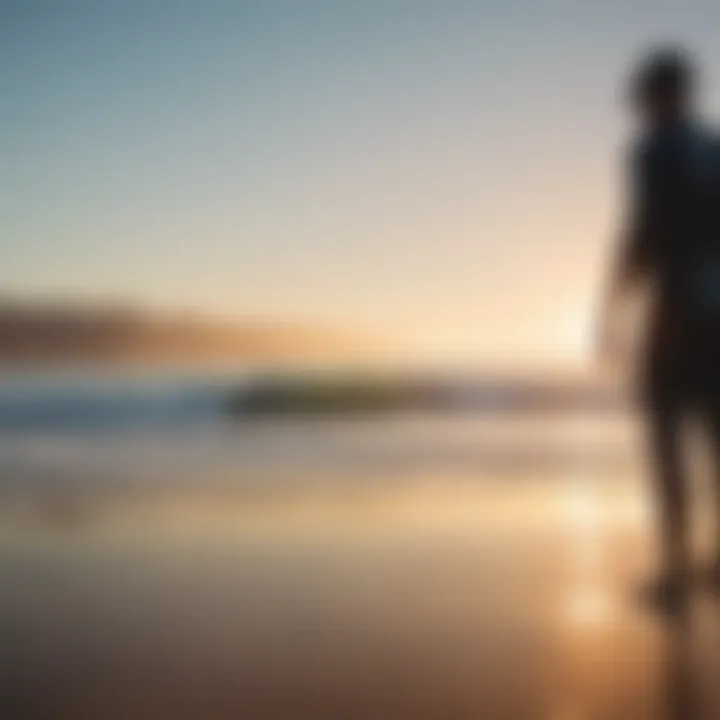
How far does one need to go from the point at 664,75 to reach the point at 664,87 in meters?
0.02

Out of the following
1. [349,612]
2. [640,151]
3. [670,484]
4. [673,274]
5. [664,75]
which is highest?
[664,75]

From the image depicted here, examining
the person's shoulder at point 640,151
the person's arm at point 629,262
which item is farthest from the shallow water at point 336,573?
the person's shoulder at point 640,151

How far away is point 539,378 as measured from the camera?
1155 mm

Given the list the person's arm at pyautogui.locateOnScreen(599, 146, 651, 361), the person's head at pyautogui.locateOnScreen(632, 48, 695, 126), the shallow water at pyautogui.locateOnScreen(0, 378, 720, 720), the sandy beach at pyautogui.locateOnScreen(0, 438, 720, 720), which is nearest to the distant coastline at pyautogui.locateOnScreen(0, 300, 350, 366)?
the shallow water at pyautogui.locateOnScreen(0, 378, 720, 720)

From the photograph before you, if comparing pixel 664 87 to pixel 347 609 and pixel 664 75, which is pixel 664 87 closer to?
pixel 664 75

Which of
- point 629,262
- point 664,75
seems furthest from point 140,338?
point 664,75

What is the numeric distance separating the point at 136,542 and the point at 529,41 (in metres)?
0.89

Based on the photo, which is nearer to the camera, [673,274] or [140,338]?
[673,274]

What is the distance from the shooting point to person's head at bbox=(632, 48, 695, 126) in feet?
3.49

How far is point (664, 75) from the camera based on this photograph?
1110mm

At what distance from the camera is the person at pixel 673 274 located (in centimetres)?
104

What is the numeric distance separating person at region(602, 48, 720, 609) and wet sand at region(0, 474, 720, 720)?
5cm

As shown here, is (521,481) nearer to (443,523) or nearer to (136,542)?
(443,523)

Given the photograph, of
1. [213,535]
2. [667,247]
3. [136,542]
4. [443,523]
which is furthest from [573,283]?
[136,542]
